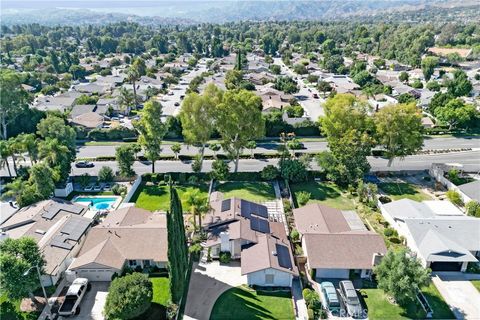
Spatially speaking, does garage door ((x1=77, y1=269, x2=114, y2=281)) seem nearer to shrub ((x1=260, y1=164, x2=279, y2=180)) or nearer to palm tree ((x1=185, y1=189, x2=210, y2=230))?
palm tree ((x1=185, y1=189, x2=210, y2=230))

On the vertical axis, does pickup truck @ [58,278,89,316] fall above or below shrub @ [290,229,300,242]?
below

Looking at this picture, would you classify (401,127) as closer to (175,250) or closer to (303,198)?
(303,198)

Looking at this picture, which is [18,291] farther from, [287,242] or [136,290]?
[287,242]

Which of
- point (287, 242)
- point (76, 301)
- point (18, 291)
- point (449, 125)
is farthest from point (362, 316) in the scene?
point (449, 125)

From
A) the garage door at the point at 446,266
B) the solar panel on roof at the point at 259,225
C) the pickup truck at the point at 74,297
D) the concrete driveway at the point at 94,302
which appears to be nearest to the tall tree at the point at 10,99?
the pickup truck at the point at 74,297

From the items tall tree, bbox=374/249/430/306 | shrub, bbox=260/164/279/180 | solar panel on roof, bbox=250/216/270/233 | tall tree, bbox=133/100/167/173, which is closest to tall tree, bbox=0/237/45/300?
solar panel on roof, bbox=250/216/270/233

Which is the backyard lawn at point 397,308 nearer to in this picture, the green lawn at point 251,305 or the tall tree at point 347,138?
the green lawn at point 251,305
